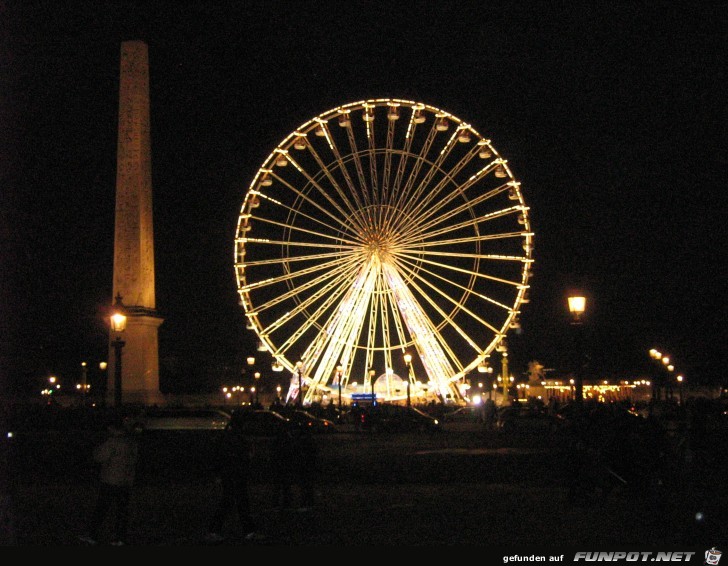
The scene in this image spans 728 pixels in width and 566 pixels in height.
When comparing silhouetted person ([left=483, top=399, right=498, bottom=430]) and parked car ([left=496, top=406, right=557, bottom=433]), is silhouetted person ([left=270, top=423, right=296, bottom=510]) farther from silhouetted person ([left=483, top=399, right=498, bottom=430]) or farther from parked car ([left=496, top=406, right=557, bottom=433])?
silhouetted person ([left=483, top=399, right=498, bottom=430])

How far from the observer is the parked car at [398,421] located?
127 feet

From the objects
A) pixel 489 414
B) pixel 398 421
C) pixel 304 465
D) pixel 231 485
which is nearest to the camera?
pixel 231 485

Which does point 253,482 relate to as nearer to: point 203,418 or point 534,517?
point 534,517

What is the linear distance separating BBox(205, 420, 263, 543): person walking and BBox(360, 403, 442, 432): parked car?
26.7 metres

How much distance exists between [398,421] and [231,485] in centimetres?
2798

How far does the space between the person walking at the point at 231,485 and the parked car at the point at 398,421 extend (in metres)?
26.7

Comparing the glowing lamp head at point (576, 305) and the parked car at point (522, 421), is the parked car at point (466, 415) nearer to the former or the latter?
the parked car at point (522, 421)

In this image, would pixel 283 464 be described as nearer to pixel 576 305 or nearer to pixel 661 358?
pixel 576 305

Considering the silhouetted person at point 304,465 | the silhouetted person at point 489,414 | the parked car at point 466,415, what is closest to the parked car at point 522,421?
the silhouetted person at point 489,414

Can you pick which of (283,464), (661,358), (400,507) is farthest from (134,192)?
(400,507)

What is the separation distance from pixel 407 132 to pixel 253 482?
23.9m

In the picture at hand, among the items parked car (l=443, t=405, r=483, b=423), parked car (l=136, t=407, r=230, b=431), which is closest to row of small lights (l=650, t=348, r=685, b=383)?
parked car (l=443, t=405, r=483, b=423)

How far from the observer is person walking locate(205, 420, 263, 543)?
37.4ft

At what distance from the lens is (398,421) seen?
3922cm
